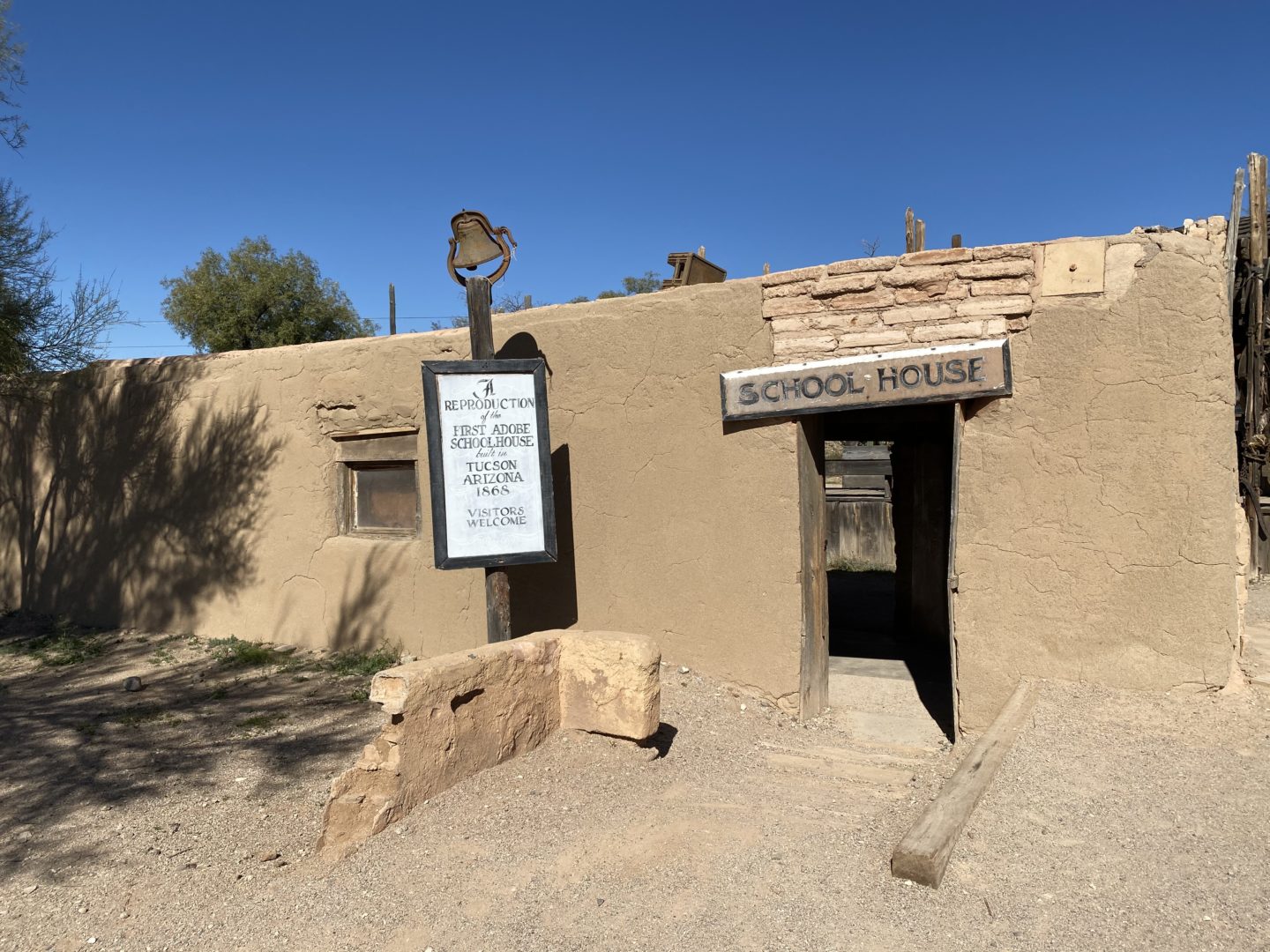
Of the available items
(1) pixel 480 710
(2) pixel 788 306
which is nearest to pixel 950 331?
(2) pixel 788 306

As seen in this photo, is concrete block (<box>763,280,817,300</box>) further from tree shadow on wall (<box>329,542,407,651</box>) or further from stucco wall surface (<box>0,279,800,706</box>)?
tree shadow on wall (<box>329,542,407,651</box>)

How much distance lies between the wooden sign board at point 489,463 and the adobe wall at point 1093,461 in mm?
2182

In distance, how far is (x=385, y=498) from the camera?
7445 mm

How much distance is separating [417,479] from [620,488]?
1.78m

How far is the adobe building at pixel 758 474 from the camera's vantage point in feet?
15.6

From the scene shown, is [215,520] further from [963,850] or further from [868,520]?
[868,520]

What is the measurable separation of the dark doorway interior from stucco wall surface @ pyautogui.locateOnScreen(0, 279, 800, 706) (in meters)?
2.32

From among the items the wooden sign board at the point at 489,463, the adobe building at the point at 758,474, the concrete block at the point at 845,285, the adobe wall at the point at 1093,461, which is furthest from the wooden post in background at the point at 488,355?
the adobe wall at the point at 1093,461

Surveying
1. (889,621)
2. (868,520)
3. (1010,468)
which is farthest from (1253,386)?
(1010,468)

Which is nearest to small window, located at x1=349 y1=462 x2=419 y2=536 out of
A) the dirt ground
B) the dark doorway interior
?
the dirt ground

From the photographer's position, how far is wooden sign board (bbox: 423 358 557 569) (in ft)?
18.2

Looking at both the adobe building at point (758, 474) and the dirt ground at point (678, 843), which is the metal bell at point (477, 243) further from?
the dirt ground at point (678, 843)

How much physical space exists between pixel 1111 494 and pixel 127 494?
8191 millimetres

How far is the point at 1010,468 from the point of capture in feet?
16.7
